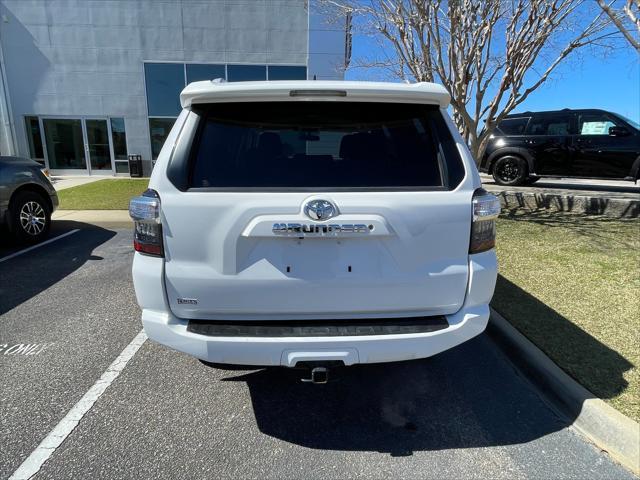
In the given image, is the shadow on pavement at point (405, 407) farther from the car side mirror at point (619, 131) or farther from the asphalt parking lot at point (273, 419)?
the car side mirror at point (619, 131)

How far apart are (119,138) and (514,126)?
14.9 metres

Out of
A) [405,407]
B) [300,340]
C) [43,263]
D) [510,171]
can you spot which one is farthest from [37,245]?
[510,171]

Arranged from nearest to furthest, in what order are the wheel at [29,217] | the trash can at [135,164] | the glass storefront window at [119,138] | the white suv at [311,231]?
the white suv at [311,231], the wheel at [29,217], the trash can at [135,164], the glass storefront window at [119,138]

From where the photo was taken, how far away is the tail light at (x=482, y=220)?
2.19 metres

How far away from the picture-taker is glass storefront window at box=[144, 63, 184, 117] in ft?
52.8

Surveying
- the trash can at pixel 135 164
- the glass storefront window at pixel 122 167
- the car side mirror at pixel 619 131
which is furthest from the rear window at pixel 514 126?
the glass storefront window at pixel 122 167

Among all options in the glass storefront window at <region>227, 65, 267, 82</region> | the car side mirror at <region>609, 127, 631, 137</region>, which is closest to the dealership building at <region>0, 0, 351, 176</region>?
the glass storefront window at <region>227, 65, 267, 82</region>

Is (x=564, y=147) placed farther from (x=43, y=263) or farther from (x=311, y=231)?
(x=43, y=263)

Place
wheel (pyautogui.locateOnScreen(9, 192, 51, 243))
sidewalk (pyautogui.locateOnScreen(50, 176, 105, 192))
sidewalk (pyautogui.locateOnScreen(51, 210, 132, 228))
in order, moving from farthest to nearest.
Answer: sidewalk (pyautogui.locateOnScreen(50, 176, 105, 192)) < sidewalk (pyautogui.locateOnScreen(51, 210, 132, 228)) < wheel (pyautogui.locateOnScreen(9, 192, 51, 243))

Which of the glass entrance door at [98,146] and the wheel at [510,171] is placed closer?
the wheel at [510,171]

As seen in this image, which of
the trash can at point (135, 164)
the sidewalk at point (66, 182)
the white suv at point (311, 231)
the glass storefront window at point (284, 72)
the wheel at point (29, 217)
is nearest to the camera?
→ the white suv at point (311, 231)

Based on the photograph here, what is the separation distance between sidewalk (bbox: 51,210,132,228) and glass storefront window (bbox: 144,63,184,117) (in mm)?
8497

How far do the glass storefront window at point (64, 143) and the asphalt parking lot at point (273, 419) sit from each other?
1585cm

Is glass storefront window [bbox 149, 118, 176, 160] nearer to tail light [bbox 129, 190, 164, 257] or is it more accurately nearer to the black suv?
the black suv
